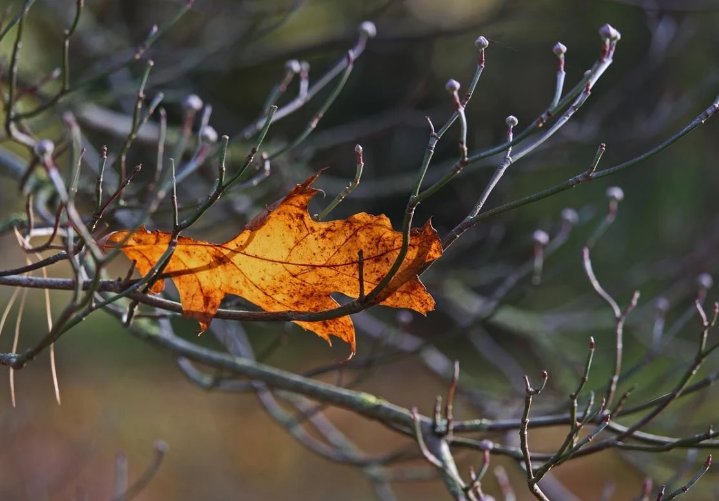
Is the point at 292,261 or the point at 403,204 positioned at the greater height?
the point at 403,204

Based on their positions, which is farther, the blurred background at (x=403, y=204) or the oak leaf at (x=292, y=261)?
the blurred background at (x=403, y=204)

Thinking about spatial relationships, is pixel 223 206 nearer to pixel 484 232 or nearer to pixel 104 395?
pixel 484 232

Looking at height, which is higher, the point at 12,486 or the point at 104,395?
the point at 104,395

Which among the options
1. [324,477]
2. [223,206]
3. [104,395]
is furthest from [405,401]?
[223,206]

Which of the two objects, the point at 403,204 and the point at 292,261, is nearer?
the point at 292,261
